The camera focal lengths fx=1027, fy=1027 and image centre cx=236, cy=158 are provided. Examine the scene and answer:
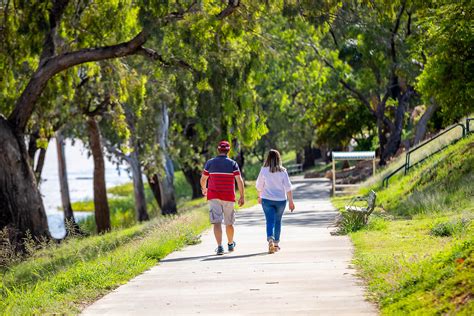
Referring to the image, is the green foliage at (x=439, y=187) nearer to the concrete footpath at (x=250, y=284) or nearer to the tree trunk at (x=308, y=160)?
the concrete footpath at (x=250, y=284)

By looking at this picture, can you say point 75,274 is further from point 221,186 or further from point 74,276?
point 221,186

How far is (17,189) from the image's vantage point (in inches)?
989

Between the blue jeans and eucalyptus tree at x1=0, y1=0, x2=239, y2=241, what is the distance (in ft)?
24.9

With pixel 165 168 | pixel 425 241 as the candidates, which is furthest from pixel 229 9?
pixel 165 168

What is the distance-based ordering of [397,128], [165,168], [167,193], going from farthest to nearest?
[397,128] → [167,193] → [165,168]

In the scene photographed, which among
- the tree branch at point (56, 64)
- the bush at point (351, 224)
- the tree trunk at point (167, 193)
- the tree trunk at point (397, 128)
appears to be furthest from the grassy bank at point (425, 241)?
the tree trunk at point (397, 128)

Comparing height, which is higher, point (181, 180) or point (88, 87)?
point (88, 87)

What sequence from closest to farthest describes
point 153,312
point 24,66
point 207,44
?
point 153,312 → point 207,44 → point 24,66

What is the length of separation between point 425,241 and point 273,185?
268cm

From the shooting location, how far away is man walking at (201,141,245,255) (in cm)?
1702

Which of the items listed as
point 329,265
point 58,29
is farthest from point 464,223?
point 58,29

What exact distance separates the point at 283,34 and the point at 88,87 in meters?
11.9

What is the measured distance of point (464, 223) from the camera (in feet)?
55.1

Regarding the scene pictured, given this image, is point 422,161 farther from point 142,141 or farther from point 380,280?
point 380,280
